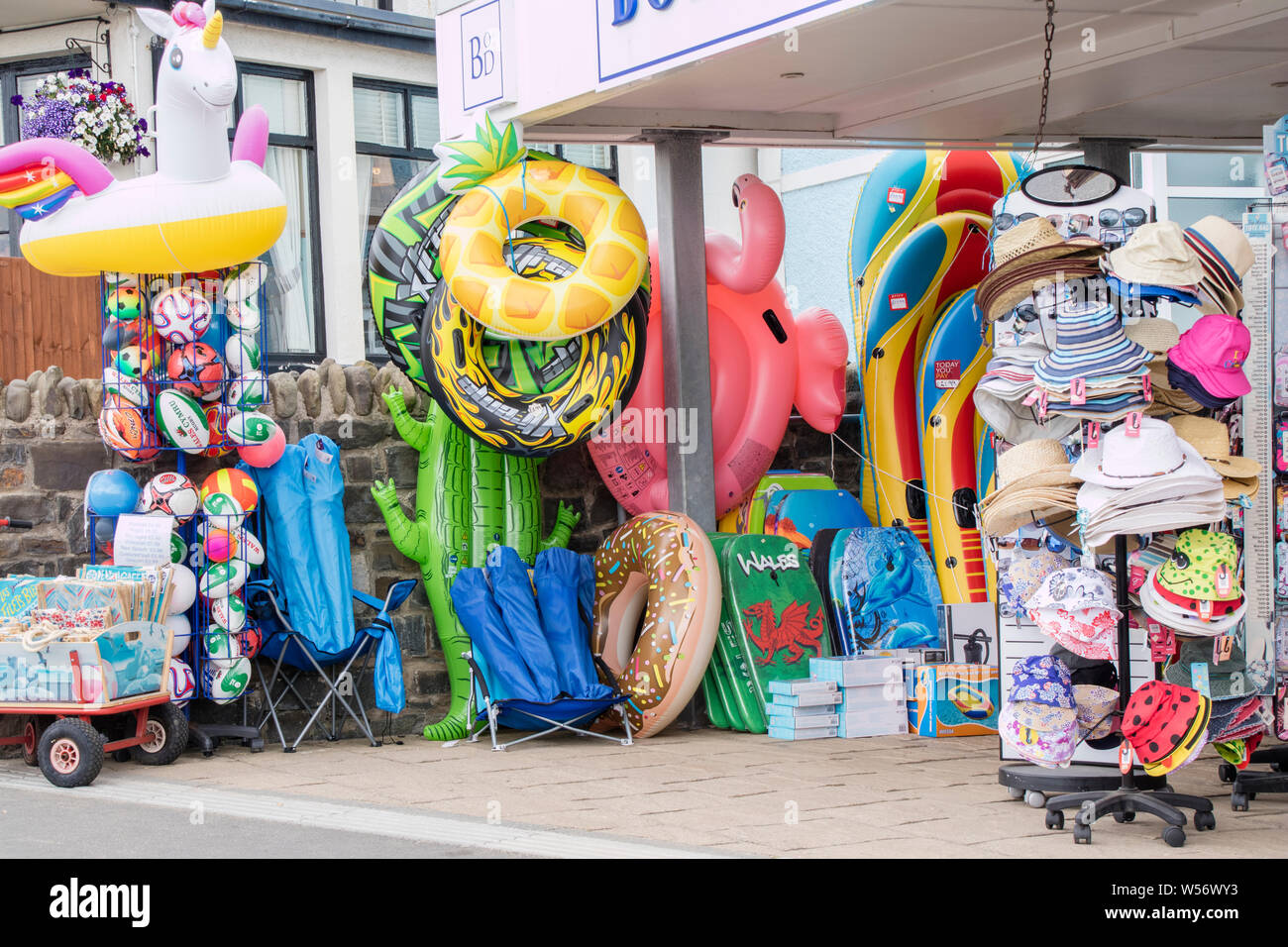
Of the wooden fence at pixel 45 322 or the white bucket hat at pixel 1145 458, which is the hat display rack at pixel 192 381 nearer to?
the wooden fence at pixel 45 322

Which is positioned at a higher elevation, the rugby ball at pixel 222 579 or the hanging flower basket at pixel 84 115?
the hanging flower basket at pixel 84 115

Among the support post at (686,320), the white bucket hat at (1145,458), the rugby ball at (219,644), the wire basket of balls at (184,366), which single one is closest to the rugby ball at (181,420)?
the wire basket of balls at (184,366)

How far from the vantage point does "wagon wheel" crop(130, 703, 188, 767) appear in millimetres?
6984

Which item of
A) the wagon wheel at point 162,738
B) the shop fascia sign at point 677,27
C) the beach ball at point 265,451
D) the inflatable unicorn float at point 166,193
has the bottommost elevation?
the wagon wheel at point 162,738

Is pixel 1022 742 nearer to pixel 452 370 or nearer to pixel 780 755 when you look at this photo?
pixel 780 755

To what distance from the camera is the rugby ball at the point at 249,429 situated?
725 centimetres

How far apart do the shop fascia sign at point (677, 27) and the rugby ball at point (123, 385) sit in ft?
8.00

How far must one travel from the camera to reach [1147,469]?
522 cm

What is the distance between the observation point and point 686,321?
8.34 metres

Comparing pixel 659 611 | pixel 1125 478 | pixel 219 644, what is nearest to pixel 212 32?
pixel 219 644

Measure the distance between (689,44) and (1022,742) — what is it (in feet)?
10.2

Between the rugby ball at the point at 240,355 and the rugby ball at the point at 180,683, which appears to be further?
the rugby ball at the point at 240,355

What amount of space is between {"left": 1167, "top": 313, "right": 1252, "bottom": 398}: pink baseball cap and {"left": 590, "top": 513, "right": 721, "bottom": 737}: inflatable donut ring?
115 inches

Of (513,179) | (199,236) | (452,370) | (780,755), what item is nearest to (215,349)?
(199,236)
